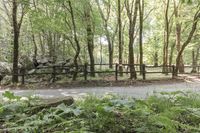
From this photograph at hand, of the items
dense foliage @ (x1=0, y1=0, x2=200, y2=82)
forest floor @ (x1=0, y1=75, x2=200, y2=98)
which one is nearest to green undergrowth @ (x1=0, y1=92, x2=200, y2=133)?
forest floor @ (x1=0, y1=75, x2=200, y2=98)

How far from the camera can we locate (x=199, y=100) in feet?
16.3

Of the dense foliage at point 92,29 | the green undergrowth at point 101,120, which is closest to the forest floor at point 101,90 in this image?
the dense foliage at point 92,29

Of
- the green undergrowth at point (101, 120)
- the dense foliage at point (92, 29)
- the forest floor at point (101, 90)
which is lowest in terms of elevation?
the forest floor at point (101, 90)

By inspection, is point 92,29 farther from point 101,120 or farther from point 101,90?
point 101,120

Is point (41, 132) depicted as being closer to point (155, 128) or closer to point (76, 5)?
point (155, 128)

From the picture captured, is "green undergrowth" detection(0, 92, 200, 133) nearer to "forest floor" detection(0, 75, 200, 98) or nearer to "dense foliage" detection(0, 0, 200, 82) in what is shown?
"forest floor" detection(0, 75, 200, 98)

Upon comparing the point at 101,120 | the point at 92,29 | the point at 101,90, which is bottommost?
the point at 101,90

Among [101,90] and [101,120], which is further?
[101,90]

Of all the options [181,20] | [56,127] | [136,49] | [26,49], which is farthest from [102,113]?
[136,49]

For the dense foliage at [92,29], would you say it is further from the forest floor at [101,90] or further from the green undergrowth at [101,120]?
the green undergrowth at [101,120]

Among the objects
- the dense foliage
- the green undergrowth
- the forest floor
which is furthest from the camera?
the dense foliage

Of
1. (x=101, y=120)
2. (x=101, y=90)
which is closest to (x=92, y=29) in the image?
(x=101, y=90)

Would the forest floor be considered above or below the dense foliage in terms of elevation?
below

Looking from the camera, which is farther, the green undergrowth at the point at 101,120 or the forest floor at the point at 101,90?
the forest floor at the point at 101,90
